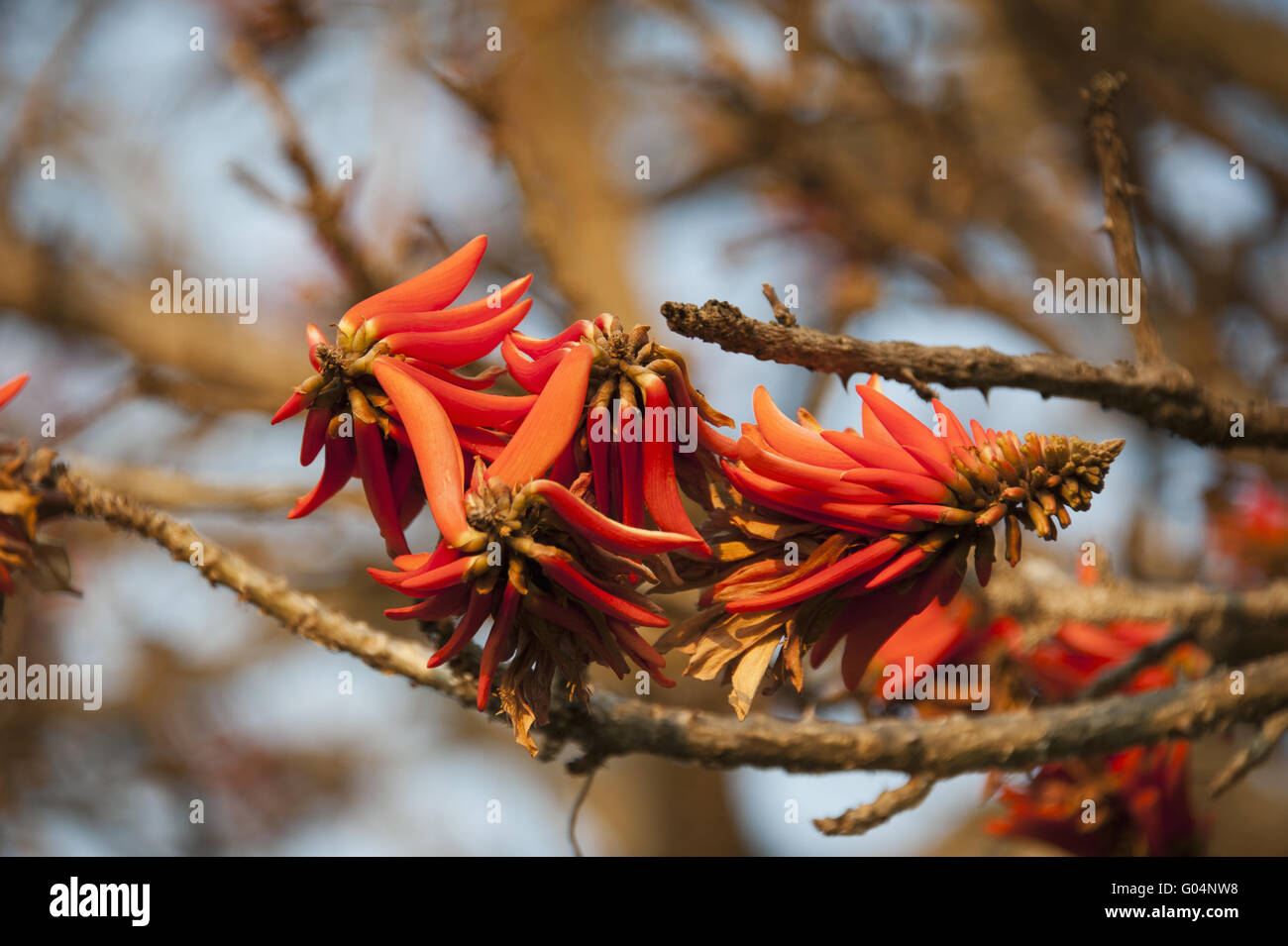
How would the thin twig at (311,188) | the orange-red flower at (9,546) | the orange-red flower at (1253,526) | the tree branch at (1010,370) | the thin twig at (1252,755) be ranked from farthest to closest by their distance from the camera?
the orange-red flower at (1253,526), the thin twig at (311,188), the thin twig at (1252,755), the orange-red flower at (9,546), the tree branch at (1010,370)

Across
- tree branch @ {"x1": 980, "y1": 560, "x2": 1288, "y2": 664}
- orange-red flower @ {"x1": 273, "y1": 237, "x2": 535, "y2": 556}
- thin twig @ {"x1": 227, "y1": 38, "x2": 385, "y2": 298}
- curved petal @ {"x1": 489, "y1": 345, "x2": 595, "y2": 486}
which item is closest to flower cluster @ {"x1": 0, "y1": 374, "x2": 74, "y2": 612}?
orange-red flower @ {"x1": 273, "y1": 237, "x2": 535, "y2": 556}

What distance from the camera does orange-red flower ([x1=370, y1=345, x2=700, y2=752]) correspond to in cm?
100

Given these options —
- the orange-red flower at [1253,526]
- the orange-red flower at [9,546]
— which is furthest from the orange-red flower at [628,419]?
the orange-red flower at [1253,526]

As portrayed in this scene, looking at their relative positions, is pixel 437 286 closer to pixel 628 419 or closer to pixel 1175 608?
pixel 628 419

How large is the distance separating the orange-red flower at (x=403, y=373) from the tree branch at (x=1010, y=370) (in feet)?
0.68

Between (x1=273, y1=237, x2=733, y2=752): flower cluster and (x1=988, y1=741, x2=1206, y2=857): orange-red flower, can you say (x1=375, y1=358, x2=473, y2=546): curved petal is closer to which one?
(x1=273, y1=237, x2=733, y2=752): flower cluster

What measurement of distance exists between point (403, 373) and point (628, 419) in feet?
0.76

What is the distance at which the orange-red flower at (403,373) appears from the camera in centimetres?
108

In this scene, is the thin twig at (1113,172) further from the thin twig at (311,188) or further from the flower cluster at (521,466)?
the thin twig at (311,188)

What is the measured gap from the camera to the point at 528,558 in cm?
101

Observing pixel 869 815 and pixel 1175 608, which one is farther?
pixel 1175 608

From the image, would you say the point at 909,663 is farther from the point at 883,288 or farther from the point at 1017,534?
the point at 883,288

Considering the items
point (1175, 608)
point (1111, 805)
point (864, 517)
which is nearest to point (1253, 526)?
point (1175, 608)

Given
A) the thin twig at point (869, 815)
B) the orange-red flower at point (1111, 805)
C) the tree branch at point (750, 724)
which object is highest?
the tree branch at point (750, 724)
